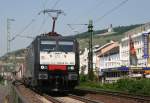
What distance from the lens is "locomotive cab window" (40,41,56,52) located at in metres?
30.7

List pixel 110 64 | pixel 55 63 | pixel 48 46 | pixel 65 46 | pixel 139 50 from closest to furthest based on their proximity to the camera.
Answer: pixel 55 63 < pixel 48 46 < pixel 65 46 < pixel 139 50 < pixel 110 64

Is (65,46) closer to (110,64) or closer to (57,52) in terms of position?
(57,52)

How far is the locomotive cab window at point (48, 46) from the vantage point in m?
30.7

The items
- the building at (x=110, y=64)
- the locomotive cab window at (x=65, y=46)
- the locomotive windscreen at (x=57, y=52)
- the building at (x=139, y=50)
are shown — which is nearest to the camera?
the locomotive windscreen at (x=57, y=52)

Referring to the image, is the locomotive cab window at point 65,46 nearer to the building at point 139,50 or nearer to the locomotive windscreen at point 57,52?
the locomotive windscreen at point 57,52

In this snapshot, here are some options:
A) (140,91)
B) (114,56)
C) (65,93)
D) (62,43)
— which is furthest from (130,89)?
(114,56)

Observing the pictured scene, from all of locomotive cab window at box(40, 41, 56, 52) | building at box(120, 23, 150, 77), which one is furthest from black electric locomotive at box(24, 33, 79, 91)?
building at box(120, 23, 150, 77)

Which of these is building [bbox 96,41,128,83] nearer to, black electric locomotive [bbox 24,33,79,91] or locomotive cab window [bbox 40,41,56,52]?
black electric locomotive [bbox 24,33,79,91]

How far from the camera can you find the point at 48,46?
30.9 m

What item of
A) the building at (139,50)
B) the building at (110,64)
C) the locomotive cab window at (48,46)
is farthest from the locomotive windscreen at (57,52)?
the building at (110,64)

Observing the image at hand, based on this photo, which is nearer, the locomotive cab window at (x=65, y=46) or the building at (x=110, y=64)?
the locomotive cab window at (x=65, y=46)

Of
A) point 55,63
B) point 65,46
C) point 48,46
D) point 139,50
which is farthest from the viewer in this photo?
point 139,50

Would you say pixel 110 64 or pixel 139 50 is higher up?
pixel 139 50

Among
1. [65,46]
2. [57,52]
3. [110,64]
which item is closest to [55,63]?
Answer: [57,52]
